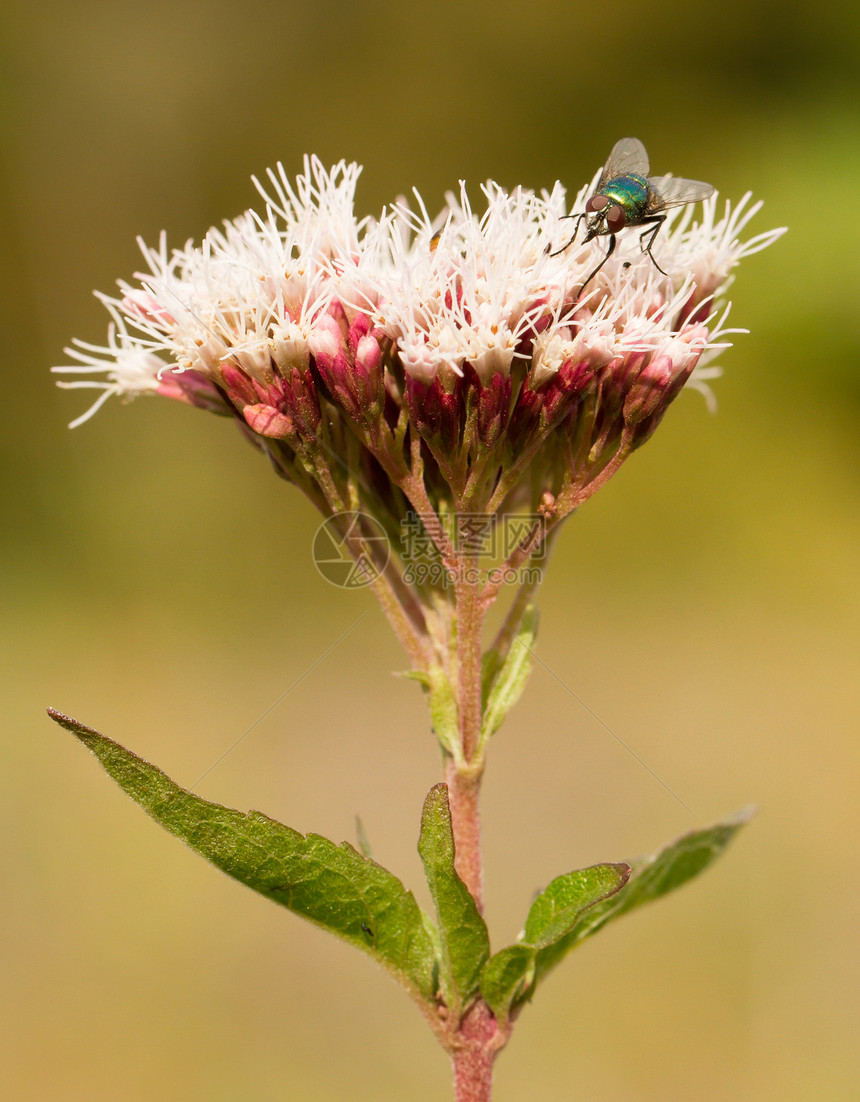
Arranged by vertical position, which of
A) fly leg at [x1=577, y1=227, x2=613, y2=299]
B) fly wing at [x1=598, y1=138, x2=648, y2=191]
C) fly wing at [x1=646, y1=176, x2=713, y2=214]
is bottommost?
fly leg at [x1=577, y1=227, x2=613, y2=299]

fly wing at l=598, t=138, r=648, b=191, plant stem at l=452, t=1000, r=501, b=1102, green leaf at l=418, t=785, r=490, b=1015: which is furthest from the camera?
fly wing at l=598, t=138, r=648, b=191

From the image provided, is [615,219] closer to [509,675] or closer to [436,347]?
[436,347]

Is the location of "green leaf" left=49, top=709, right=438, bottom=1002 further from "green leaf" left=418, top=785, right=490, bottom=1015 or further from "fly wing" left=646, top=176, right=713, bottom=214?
"fly wing" left=646, top=176, right=713, bottom=214

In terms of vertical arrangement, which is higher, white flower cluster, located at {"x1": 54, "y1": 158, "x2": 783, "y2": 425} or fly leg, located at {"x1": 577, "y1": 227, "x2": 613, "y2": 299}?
fly leg, located at {"x1": 577, "y1": 227, "x2": 613, "y2": 299}

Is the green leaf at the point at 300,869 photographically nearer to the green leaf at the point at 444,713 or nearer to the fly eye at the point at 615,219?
the green leaf at the point at 444,713

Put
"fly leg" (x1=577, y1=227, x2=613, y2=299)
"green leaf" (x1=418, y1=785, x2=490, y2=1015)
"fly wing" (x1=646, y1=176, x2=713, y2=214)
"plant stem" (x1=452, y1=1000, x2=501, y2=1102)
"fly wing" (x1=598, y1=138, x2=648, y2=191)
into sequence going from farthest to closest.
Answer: "fly wing" (x1=598, y1=138, x2=648, y2=191) < "fly wing" (x1=646, y1=176, x2=713, y2=214) < "fly leg" (x1=577, y1=227, x2=613, y2=299) < "plant stem" (x1=452, y1=1000, x2=501, y2=1102) < "green leaf" (x1=418, y1=785, x2=490, y2=1015)

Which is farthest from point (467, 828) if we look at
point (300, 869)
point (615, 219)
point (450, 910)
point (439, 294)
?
point (615, 219)

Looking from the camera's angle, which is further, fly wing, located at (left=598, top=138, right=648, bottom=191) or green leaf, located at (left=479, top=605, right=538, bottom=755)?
fly wing, located at (left=598, top=138, right=648, bottom=191)

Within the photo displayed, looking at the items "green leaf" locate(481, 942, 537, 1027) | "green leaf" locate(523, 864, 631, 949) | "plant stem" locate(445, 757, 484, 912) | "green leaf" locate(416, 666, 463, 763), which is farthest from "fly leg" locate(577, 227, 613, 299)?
"green leaf" locate(481, 942, 537, 1027)
